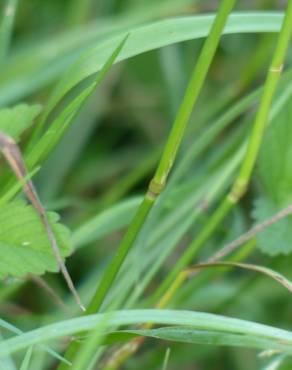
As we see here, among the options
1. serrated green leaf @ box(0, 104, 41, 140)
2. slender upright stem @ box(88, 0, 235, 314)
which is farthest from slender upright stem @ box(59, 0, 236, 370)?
serrated green leaf @ box(0, 104, 41, 140)

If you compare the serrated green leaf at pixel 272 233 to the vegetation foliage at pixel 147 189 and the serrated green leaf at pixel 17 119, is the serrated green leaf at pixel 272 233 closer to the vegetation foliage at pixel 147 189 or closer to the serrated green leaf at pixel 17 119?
the vegetation foliage at pixel 147 189

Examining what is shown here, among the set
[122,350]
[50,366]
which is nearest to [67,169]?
[50,366]

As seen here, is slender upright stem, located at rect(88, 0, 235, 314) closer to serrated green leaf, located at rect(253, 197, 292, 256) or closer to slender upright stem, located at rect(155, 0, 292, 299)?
slender upright stem, located at rect(155, 0, 292, 299)

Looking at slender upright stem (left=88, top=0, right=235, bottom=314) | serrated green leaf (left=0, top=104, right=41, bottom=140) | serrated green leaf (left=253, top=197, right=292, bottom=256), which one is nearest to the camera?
slender upright stem (left=88, top=0, right=235, bottom=314)

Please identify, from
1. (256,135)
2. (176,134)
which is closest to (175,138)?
(176,134)

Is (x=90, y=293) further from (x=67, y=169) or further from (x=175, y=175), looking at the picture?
(x=67, y=169)
